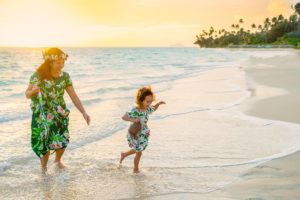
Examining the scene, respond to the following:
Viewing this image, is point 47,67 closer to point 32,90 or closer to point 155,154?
point 32,90

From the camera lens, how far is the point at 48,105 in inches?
229

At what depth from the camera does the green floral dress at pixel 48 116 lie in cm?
574

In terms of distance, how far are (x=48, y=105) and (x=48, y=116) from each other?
15 cm

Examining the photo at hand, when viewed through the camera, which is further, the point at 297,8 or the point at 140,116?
the point at 297,8

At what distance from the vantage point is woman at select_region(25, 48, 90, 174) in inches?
223

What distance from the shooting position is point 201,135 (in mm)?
8383

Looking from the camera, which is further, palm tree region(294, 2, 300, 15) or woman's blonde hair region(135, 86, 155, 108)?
palm tree region(294, 2, 300, 15)

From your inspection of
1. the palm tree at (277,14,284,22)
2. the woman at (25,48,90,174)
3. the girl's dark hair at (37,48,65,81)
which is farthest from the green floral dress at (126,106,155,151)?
the palm tree at (277,14,284,22)

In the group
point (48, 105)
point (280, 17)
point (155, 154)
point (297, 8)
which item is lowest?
point (155, 154)

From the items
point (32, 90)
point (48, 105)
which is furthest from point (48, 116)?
point (32, 90)

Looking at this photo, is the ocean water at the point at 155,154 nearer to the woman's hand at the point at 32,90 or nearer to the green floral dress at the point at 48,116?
the green floral dress at the point at 48,116

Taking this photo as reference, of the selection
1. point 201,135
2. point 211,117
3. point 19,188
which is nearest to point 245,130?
point 201,135

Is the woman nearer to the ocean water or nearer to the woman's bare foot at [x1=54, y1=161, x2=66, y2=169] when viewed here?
the woman's bare foot at [x1=54, y1=161, x2=66, y2=169]

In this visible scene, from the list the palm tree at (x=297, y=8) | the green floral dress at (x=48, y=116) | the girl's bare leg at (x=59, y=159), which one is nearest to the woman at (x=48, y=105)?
the green floral dress at (x=48, y=116)
